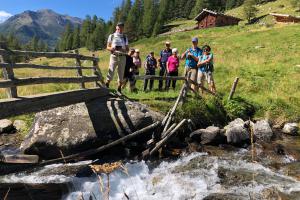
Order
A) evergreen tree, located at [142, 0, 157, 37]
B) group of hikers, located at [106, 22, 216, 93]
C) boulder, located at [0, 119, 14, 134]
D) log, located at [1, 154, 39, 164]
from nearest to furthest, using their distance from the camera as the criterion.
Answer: log, located at [1, 154, 39, 164] < group of hikers, located at [106, 22, 216, 93] < boulder, located at [0, 119, 14, 134] < evergreen tree, located at [142, 0, 157, 37]

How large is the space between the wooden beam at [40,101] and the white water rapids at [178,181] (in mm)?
1934

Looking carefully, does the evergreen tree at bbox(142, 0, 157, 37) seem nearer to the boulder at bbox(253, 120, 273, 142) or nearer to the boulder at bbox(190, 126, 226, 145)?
the boulder at bbox(253, 120, 273, 142)

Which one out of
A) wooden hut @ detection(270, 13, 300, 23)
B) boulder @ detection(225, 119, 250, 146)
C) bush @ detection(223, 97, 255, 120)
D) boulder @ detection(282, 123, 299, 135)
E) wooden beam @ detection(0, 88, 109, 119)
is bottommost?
boulder @ detection(282, 123, 299, 135)

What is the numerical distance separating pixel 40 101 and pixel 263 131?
8461 millimetres

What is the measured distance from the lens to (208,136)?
43.9 ft

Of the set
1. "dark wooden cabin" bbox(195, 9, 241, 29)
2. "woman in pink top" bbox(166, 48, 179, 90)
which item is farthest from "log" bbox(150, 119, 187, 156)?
"dark wooden cabin" bbox(195, 9, 241, 29)

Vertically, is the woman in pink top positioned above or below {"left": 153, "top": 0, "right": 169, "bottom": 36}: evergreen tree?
below

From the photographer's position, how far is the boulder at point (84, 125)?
11.7 metres

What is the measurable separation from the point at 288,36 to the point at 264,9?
65676 millimetres

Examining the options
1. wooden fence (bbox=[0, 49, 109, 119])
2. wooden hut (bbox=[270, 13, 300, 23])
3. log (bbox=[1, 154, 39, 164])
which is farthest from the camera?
wooden hut (bbox=[270, 13, 300, 23])

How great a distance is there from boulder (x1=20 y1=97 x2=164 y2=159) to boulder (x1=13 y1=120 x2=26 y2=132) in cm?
203

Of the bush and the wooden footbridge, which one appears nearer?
the wooden footbridge

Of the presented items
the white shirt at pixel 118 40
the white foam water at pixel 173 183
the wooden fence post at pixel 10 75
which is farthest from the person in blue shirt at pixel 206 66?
the wooden fence post at pixel 10 75

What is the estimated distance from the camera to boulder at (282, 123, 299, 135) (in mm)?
14977
